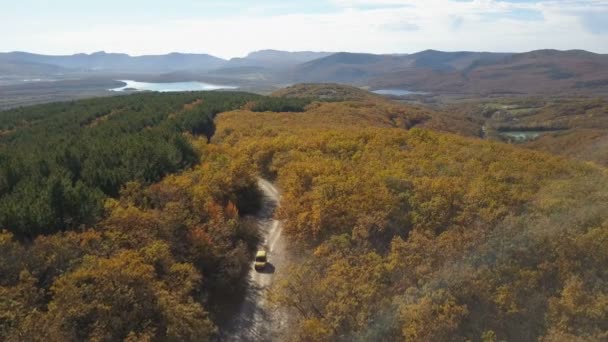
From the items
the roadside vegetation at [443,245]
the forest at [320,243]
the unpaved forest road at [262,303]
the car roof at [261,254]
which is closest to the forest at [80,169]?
the forest at [320,243]

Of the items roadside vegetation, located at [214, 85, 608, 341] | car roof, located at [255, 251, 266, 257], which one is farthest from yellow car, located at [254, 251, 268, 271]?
roadside vegetation, located at [214, 85, 608, 341]

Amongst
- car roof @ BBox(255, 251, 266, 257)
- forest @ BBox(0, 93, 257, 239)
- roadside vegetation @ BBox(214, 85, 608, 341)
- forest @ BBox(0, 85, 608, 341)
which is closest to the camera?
forest @ BBox(0, 85, 608, 341)

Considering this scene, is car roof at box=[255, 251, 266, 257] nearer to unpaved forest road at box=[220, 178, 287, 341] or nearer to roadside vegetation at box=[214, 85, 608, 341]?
unpaved forest road at box=[220, 178, 287, 341]

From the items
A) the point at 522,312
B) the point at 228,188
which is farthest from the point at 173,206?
the point at 522,312

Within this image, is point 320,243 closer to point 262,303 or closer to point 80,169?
point 262,303

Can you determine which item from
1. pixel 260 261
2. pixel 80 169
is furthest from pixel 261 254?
pixel 80 169

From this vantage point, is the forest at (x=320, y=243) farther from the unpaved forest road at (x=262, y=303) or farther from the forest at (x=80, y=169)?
the unpaved forest road at (x=262, y=303)

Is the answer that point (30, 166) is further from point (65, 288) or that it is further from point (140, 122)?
point (140, 122)
